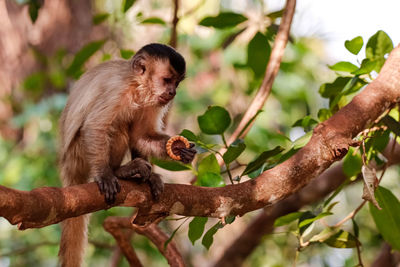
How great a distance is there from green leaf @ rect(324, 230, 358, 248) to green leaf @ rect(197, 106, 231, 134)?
72cm

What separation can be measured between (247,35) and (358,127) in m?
3.73

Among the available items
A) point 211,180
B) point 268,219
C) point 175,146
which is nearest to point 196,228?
point 211,180

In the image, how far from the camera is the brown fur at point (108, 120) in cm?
273

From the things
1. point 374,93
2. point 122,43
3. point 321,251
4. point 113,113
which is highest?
point 374,93

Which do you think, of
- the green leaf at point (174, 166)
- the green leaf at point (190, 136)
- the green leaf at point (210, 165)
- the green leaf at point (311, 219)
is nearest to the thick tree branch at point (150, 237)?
the green leaf at point (174, 166)

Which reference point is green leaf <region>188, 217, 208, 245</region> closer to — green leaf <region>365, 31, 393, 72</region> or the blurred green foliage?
the blurred green foliage

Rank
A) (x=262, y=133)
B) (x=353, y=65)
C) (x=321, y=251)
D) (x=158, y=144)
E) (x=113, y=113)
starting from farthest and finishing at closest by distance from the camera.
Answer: (x=321, y=251)
(x=262, y=133)
(x=158, y=144)
(x=113, y=113)
(x=353, y=65)

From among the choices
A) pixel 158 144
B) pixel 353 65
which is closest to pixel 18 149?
pixel 158 144

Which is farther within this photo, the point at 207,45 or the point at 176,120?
the point at 176,120

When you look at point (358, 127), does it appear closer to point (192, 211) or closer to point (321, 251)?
point (192, 211)

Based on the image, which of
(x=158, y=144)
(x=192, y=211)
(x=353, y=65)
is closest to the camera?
(x=192, y=211)

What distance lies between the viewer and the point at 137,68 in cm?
291

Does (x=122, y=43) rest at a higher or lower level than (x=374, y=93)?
lower

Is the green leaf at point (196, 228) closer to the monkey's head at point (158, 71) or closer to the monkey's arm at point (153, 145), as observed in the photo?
the monkey's arm at point (153, 145)
